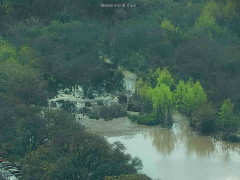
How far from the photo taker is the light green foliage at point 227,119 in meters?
39.6

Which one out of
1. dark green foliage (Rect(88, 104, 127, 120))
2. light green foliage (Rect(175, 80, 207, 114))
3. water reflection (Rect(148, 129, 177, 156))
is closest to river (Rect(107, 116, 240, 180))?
water reflection (Rect(148, 129, 177, 156))

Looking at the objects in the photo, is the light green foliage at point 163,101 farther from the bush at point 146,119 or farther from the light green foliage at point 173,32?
the light green foliage at point 173,32

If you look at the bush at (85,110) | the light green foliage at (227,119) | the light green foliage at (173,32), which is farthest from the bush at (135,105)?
the light green foliage at (173,32)

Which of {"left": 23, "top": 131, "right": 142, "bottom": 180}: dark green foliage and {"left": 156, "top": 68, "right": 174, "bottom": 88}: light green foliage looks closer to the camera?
{"left": 23, "top": 131, "right": 142, "bottom": 180}: dark green foliage

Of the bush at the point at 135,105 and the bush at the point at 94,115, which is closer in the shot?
the bush at the point at 94,115

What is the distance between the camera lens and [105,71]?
48344mm

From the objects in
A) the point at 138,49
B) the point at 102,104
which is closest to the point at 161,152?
the point at 102,104

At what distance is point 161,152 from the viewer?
1505 inches

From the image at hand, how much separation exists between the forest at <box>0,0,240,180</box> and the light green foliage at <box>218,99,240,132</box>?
5 cm

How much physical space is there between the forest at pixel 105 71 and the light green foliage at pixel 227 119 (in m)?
0.05

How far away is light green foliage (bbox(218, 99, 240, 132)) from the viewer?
130 ft

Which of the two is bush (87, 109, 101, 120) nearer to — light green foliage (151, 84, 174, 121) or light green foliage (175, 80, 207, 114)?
light green foliage (151, 84, 174, 121)

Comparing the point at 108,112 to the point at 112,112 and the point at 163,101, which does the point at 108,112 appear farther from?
the point at 163,101

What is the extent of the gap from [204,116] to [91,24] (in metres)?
18.7
